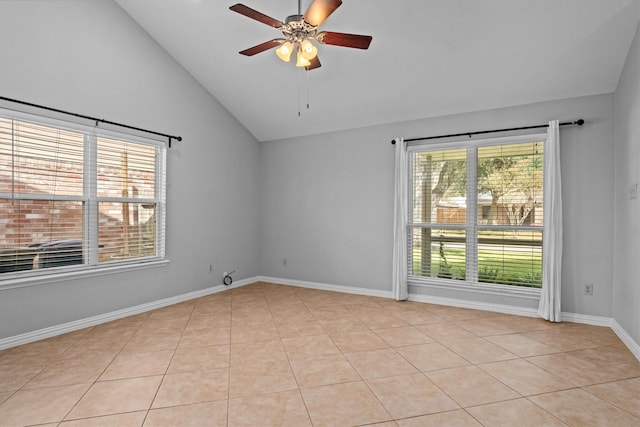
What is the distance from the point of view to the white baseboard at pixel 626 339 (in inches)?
115

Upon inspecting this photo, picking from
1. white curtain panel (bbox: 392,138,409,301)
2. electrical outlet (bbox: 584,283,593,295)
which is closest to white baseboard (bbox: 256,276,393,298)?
white curtain panel (bbox: 392,138,409,301)

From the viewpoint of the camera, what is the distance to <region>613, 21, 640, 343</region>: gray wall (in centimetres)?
296

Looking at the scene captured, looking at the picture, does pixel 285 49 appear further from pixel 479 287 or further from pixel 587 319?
pixel 587 319

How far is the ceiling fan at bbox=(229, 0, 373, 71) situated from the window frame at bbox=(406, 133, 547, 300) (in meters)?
2.25

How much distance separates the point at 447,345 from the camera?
3186mm

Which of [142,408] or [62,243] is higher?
[62,243]

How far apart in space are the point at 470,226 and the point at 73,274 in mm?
4661

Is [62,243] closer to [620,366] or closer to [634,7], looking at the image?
[620,366]

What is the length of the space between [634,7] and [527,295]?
3.00 metres

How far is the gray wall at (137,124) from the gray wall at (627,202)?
16.1ft

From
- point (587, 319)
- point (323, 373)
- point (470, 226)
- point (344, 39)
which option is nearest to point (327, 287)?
point (470, 226)

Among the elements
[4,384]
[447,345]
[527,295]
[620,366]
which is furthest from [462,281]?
[4,384]

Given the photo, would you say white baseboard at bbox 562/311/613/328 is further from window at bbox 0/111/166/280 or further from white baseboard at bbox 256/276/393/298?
window at bbox 0/111/166/280

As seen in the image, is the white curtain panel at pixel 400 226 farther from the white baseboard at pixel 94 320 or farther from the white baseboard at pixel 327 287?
the white baseboard at pixel 94 320
